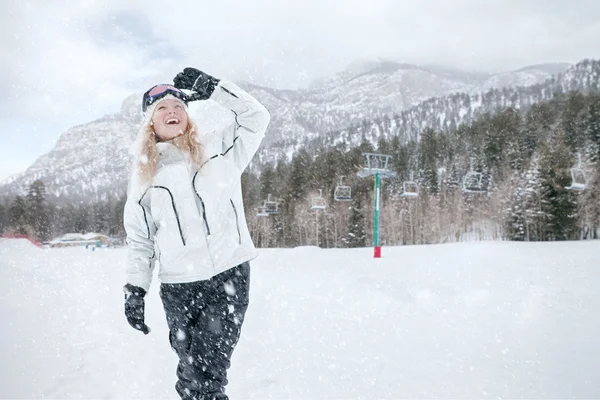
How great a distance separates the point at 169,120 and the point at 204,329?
1198mm

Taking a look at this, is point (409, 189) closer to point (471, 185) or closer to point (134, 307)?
point (471, 185)

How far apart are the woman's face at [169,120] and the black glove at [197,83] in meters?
0.17

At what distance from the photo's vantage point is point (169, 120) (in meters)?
2.36

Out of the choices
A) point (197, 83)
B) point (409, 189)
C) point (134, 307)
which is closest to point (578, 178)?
point (409, 189)

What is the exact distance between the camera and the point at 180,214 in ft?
7.23

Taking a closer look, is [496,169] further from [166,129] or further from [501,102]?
[501,102]

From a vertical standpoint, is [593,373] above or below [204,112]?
below

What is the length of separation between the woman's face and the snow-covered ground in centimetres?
185

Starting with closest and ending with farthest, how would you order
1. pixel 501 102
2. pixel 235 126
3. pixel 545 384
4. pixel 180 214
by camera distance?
1. pixel 180 214
2. pixel 235 126
3. pixel 545 384
4. pixel 501 102

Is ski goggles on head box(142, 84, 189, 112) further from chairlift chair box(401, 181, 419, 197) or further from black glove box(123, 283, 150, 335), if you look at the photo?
chairlift chair box(401, 181, 419, 197)

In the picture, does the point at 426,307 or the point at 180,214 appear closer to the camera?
the point at 180,214

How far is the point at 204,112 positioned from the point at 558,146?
1399 inches

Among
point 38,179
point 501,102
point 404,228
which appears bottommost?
point 404,228

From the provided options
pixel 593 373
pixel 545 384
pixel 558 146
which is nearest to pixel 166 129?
pixel 545 384
